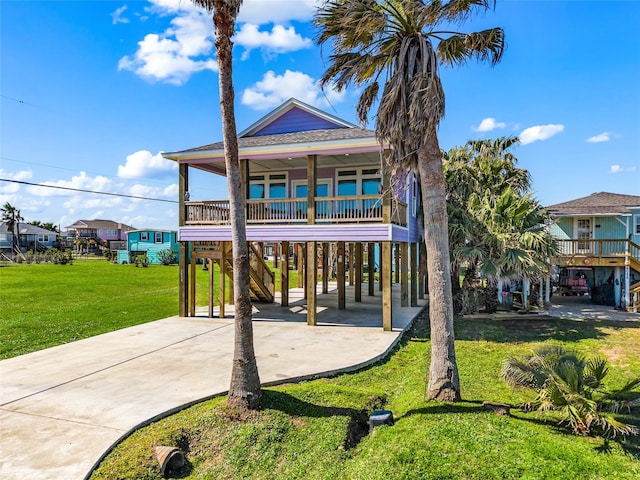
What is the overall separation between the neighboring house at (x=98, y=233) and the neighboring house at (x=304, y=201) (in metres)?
61.5

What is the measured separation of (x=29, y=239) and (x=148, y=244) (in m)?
29.1

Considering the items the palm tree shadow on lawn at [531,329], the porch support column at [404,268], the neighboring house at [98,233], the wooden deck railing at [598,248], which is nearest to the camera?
the palm tree shadow on lawn at [531,329]

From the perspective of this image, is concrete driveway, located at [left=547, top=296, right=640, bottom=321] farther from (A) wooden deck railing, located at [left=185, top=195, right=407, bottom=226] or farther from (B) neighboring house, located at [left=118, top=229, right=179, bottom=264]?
(B) neighboring house, located at [left=118, top=229, right=179, bottom=264]

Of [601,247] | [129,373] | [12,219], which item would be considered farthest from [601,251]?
[12,219]

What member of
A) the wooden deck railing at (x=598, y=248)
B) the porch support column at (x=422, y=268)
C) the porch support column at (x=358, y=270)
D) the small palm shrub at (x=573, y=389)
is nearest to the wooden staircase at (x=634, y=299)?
the wooden deck railing at (x=598, y=248)

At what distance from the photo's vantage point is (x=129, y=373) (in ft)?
26.4

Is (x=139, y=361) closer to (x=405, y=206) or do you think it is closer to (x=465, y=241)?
(x=405, y=206)

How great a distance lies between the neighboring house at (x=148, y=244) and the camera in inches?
1813

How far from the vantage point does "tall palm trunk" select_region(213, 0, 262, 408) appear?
5984mm

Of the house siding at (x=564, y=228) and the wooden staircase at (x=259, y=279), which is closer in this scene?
the wooden staircase at (x=259, y=279)

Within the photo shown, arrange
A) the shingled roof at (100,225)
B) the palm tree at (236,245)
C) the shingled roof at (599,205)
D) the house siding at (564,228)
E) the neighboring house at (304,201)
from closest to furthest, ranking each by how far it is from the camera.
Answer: the palm tree at (236,245) → the neighboring house at (304,201) → the shingled roof at (599,205) → the house siding at (564,228) → the shingled roof at (100,225)

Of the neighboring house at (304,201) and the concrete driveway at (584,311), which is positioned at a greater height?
the neighboring house at (304,201)

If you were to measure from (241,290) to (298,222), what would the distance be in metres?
7.58

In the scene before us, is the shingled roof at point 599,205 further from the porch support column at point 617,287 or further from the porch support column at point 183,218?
the porch support column at point 183,218
